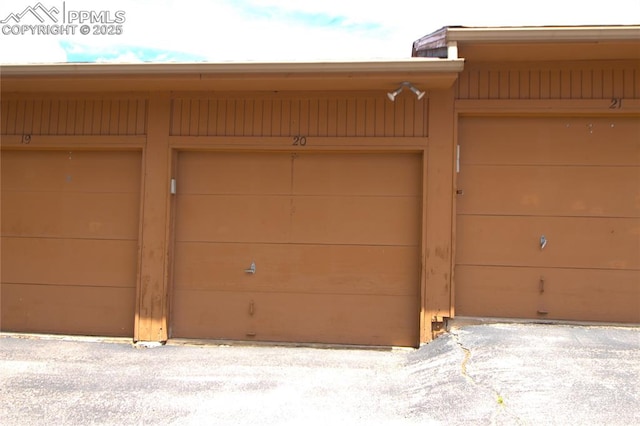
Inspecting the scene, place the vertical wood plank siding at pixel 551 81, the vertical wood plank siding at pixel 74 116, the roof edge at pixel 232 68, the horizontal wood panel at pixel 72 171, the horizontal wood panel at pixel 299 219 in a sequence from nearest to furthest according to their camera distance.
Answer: the roof edge at pixel 232 68 < the vertical wood plank siding at pixel 551 81 < the horizontal wood panel at pixel 299 219 < the vertical wood plank siding at pixel 74 116 < the horizontal wood panel at pixel 72 171

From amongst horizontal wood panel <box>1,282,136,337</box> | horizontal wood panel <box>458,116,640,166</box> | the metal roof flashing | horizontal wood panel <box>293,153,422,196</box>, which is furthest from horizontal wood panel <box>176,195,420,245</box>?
the metal roof flashing

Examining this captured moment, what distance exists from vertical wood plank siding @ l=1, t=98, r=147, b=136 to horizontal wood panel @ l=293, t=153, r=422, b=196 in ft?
6.68

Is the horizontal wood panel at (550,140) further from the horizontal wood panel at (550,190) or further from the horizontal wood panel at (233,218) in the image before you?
the horizontal wood panel at (233,218)

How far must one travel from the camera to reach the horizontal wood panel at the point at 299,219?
21.2 feet

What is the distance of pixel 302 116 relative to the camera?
6.48 metres

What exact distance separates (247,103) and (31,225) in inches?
123

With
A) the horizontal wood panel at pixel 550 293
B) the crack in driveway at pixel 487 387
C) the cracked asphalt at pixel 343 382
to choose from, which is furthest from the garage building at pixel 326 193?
A: the crack in driveway at pixel 487 387

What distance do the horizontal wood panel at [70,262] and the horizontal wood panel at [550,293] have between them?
13.0ft

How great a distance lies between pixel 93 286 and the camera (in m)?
6.77

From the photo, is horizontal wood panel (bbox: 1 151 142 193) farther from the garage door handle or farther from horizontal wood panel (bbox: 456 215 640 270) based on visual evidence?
horizontal wood panel (bbox: 456 215 640 270)

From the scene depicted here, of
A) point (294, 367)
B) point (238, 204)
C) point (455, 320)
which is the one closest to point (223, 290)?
point (238, 204)

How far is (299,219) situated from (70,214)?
287cm

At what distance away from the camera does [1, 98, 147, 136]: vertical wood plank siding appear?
22.0 ft

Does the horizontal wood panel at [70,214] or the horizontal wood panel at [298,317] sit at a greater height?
the horizontal wood panel at [70,214]
